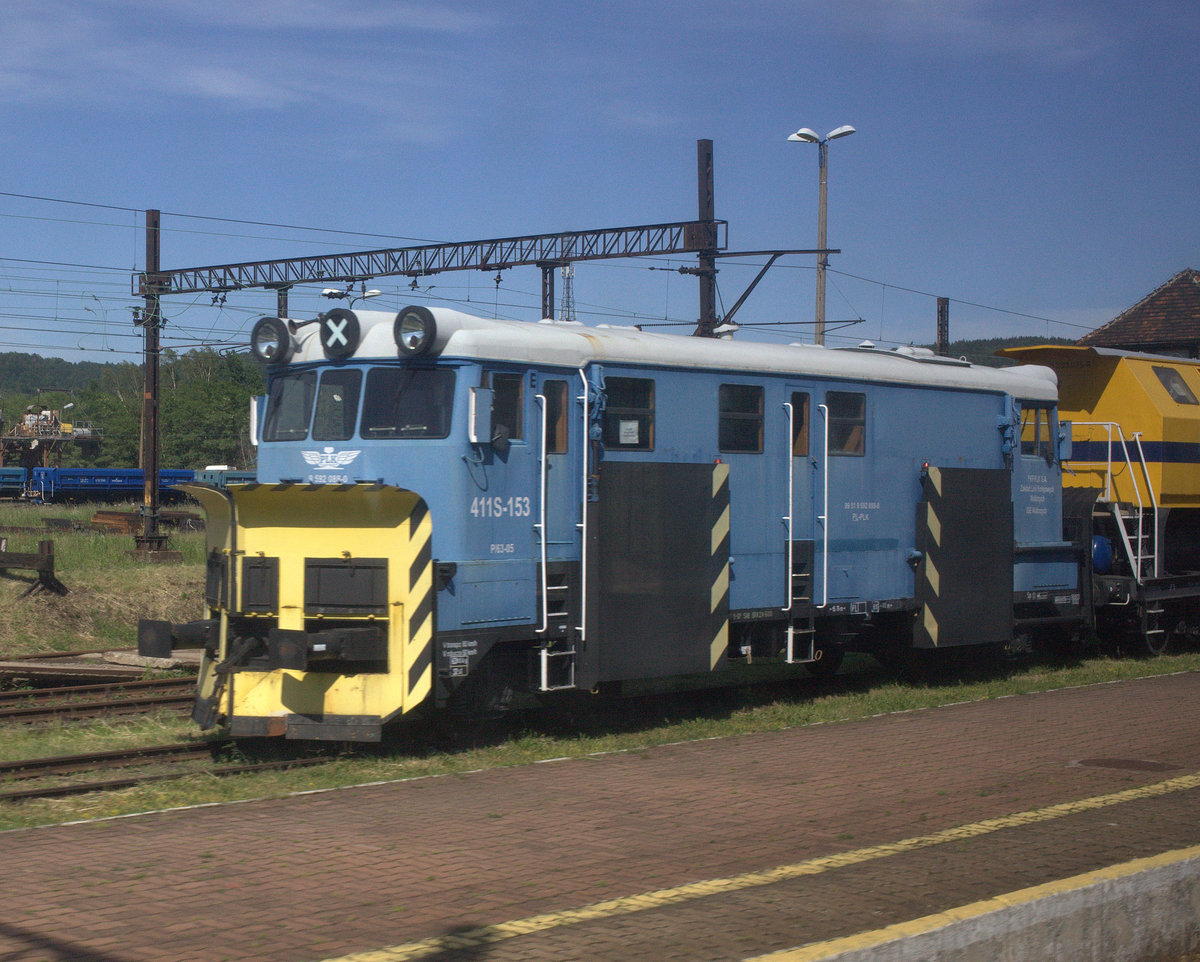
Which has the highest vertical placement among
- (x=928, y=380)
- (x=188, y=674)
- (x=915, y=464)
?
(x=928, y=380)

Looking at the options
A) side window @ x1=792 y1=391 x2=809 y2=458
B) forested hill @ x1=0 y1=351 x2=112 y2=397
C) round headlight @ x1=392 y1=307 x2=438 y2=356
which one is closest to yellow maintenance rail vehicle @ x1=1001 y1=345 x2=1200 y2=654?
side window @ x1=792 y1=391 x2=809 y2=458

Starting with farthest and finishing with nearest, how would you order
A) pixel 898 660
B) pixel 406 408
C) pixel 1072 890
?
pixel 898 660
pixel 406 408
pixel 1072 890

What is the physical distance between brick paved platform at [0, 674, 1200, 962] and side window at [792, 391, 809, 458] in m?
3.06

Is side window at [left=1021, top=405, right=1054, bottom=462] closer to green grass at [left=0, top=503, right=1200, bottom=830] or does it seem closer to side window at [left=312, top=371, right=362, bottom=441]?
green grass at [left=0, top=503, right=1200, bottom=830]

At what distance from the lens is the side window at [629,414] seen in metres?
10.9

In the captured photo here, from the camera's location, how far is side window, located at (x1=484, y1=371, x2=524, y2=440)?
10.1m

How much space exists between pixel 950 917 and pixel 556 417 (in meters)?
6.06

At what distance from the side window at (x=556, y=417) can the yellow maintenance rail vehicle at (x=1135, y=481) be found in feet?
26.5

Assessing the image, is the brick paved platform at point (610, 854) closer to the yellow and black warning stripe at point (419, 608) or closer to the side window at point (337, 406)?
the yellow and black warning stripe at point (419, 608)

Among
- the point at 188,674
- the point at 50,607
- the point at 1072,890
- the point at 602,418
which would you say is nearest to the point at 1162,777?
the point at 1072,890

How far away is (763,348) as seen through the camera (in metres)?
12.3

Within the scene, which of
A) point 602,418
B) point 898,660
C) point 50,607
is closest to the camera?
point 602,418

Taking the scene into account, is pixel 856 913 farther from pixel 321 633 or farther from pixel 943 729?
pixel 943 729

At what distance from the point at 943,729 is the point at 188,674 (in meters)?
9.17
